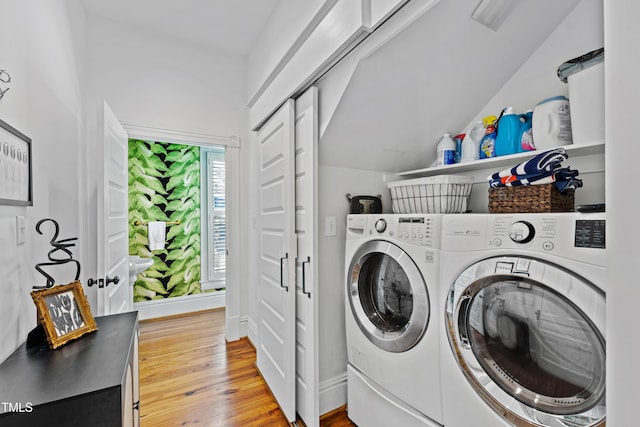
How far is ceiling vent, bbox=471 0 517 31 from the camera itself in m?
1.11

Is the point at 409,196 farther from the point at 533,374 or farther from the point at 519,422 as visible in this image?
the point at 519,422

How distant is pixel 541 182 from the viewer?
1048 millimetres

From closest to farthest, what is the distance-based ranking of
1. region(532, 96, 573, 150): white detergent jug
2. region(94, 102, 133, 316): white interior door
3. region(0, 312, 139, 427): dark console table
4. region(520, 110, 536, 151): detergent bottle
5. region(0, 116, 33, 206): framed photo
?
1. region(0, 312, 139, 427): dark console table
2. region(0, 116, 33, 206): framed photo
3. region(532, 96, 573, 150): white detergent jug
4. region(520, 110, 536, 151): detergent bottle
5. region(94, 102, 133, 316): white interior door

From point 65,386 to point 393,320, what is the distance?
4.33 feet

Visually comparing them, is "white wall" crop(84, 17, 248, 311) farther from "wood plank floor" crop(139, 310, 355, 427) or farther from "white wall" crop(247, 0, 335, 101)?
"wood plank floor" crop(139, 310, 355, 427)

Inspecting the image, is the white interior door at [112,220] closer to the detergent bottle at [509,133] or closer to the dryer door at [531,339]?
the dryer door at [531,339]

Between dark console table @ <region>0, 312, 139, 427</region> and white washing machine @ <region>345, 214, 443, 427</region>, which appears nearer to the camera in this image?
dark console table @ <region>0, 312, 139, 427</region>

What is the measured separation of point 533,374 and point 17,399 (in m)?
1.54

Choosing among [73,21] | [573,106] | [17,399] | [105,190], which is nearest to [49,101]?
[105,190]

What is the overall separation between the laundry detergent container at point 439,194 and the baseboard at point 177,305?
10.0 feet

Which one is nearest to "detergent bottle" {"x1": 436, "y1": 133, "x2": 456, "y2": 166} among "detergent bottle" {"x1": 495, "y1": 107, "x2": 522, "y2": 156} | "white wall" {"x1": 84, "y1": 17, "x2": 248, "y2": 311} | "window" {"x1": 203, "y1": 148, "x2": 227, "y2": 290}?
"detergent bottle" {"x1": 495, "y1": 107, "x2": 522, "y2": 156}

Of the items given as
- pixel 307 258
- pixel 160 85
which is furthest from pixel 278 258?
pixel 160 85

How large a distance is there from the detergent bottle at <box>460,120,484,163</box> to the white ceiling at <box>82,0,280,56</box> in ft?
5.44

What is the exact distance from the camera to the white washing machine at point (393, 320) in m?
1.21
